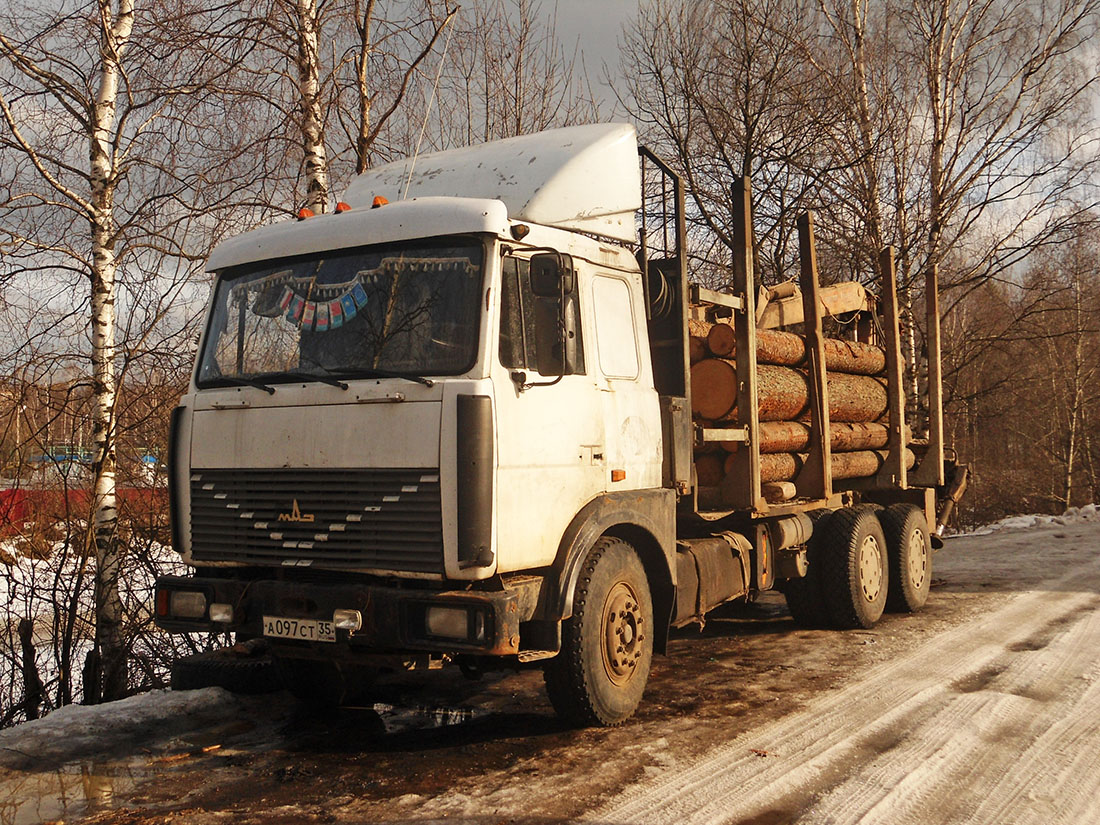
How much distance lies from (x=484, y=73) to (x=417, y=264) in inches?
467

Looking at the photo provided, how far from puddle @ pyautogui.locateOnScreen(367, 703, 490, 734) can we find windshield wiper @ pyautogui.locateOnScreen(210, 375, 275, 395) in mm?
2073

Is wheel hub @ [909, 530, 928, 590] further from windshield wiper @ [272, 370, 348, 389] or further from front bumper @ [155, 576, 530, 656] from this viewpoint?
windshield wiper @ [272, 370, 348, 389]

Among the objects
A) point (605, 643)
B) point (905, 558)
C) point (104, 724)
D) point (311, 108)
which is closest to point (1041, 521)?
point (905, 558)

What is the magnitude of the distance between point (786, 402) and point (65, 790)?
553cm

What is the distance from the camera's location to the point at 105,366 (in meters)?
8.01

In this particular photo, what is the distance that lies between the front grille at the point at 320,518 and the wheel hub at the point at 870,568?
4944 millimetres

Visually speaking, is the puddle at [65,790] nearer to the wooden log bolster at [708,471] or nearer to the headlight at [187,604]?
the headlight at [187,604]

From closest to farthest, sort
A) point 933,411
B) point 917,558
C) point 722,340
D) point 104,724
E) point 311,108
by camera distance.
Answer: point 104,724 < point 722,340 < point 311,108 < point 917,558 < point 933,411

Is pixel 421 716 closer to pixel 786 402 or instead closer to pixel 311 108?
pixel 786 402

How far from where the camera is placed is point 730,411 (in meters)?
6.88

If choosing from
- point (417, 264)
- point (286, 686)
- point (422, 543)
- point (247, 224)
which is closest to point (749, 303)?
point (417, 264)

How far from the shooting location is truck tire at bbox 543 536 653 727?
4.95 m

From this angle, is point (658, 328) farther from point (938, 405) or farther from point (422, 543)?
point (938, 405)

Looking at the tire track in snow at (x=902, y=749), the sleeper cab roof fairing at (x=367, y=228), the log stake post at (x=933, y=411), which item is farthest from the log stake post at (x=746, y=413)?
the log stake post at (x=933, y=411)
